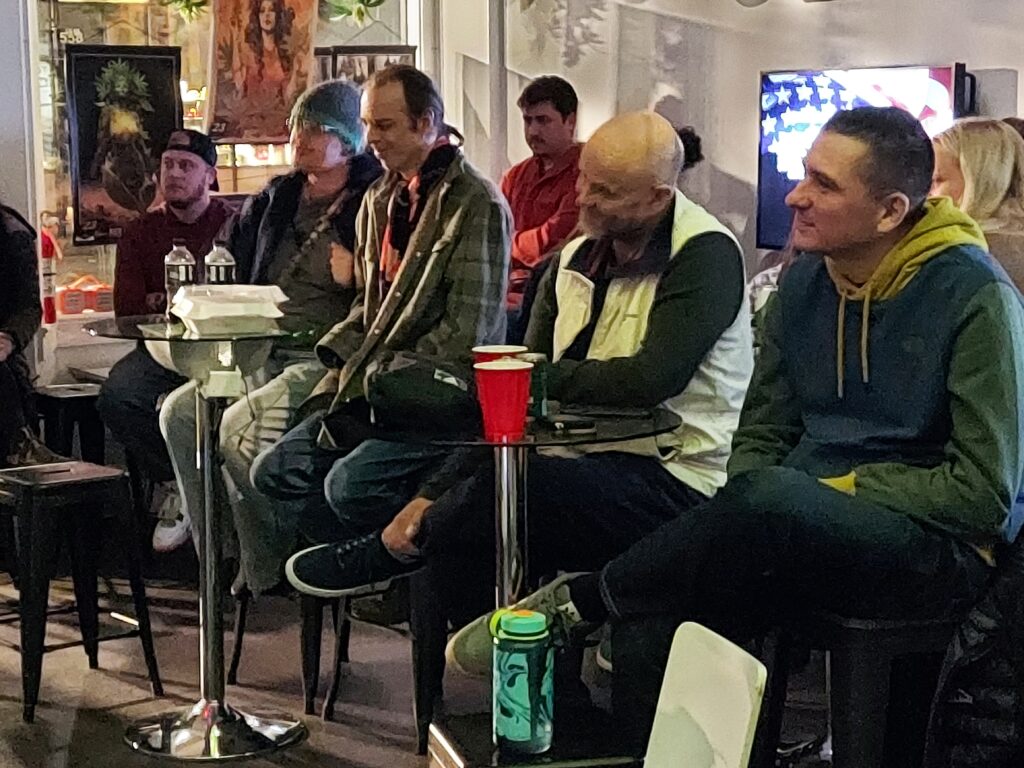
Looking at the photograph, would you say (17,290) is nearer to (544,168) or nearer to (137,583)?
(137,583)

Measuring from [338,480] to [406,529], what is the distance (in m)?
0.34

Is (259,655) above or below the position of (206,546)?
below

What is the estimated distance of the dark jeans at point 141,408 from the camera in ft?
14.9

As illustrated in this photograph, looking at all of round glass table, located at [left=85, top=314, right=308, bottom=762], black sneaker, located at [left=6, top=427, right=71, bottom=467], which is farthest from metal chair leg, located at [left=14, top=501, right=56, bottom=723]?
black sneaker, located at [left=6, top=427, right=71, bottom=467]

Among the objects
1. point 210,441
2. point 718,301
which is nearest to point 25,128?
point 210,441

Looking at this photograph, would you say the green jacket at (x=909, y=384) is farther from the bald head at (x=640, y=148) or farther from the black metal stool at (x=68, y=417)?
the black metal stool at (x=68, y=417)

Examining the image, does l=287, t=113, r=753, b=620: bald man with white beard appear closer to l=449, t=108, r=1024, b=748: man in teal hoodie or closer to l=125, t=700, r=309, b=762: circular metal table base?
l=449, t=108, r=1024, b=748: man in teal hoodie

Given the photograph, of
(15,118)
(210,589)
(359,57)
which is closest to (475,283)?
(210,589)

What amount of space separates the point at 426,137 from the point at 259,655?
4.56ft

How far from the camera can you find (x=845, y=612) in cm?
233

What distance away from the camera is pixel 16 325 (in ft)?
14.6

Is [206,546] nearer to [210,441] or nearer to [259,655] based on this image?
[210,441]

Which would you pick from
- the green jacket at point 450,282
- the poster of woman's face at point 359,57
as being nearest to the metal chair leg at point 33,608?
the green jacket at point 450,282

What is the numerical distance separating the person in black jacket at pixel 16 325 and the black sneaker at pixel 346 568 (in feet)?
4.46
